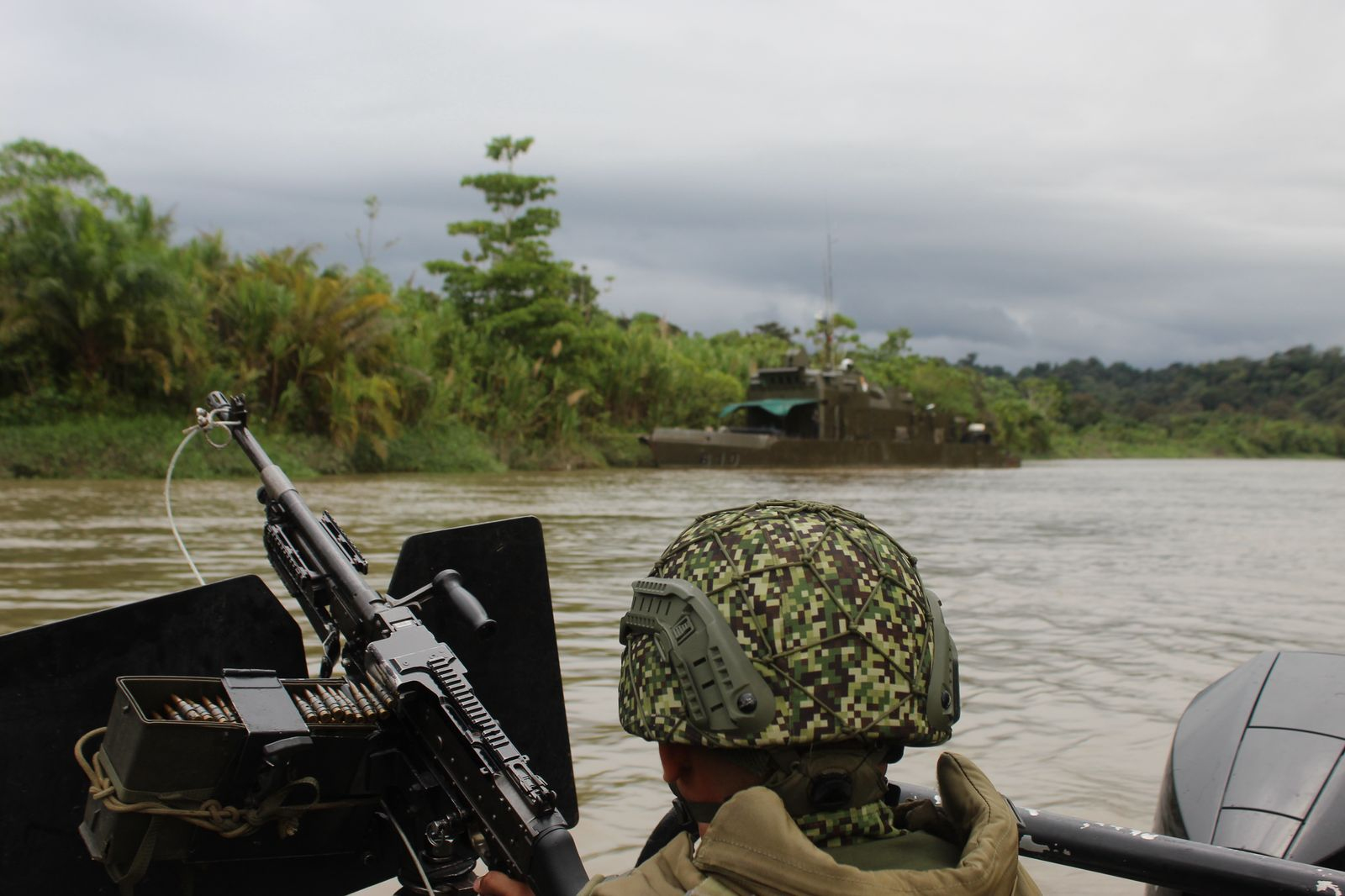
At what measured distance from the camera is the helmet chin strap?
1367 mm

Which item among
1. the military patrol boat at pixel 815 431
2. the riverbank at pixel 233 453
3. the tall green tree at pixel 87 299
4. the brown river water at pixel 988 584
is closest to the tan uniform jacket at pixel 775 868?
the brown river water at pixel 988 584

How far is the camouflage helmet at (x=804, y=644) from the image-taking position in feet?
4.51

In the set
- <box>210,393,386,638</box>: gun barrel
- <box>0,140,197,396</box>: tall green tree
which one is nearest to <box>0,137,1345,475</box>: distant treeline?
<box>0,140,197,396</box>: tall green tree

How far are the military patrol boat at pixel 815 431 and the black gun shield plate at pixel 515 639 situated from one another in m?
26.2

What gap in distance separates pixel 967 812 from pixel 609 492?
16599mm

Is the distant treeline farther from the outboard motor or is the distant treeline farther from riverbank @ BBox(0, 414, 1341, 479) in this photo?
the outboard motor

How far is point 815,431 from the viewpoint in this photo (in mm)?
35062

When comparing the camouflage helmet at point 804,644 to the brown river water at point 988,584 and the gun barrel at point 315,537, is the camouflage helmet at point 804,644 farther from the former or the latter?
the brown river water at point 988,584

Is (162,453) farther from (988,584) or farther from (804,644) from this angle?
(804,644)

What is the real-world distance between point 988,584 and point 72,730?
23.5 ft

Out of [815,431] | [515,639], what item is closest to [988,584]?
[515,639]

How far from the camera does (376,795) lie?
1.92 m

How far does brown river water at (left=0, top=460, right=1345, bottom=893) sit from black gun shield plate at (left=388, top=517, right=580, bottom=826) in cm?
68

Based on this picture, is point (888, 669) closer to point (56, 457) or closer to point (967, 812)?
point (967, 812)
